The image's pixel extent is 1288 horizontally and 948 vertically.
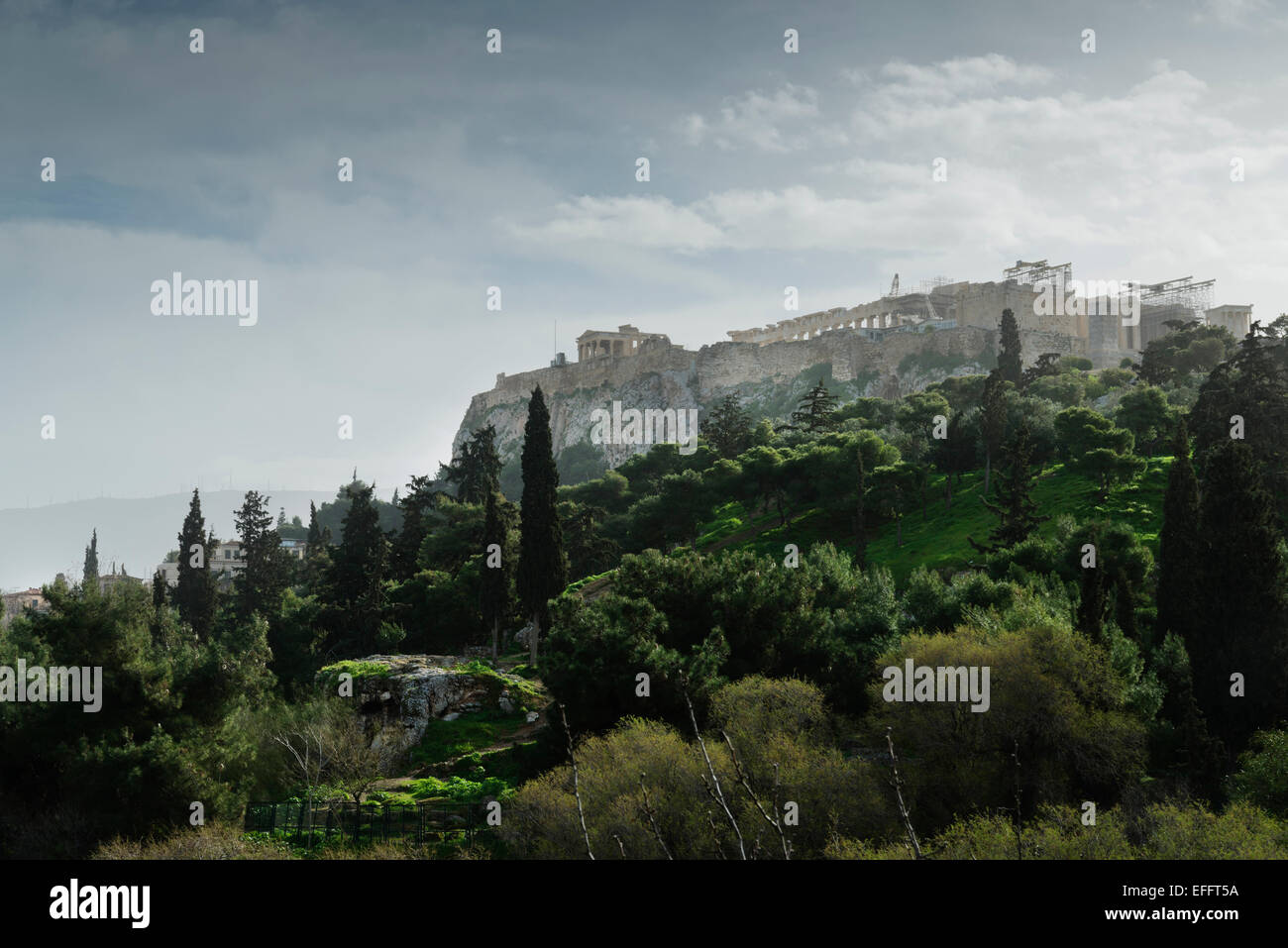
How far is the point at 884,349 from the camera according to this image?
301ft

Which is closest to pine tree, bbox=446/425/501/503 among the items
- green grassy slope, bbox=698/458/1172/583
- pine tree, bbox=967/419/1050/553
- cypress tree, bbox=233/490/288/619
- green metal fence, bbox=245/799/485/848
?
cypress tree, bbox=233/490/288/619

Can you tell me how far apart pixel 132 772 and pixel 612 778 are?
11.6 m

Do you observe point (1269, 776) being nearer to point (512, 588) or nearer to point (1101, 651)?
point (1101, 651)

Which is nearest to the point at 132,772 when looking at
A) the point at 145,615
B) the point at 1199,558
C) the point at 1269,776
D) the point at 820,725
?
the point at 145,615

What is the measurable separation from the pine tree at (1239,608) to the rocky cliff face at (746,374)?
204ft

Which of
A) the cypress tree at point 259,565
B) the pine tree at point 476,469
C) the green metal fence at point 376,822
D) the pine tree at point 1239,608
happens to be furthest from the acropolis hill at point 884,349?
the green metal fence at point 376,822

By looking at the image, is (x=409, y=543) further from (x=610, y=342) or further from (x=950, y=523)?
(x=610, y=342)

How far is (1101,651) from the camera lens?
22.1m

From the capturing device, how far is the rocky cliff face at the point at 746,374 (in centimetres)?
8844

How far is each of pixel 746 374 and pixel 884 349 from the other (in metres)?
14.9

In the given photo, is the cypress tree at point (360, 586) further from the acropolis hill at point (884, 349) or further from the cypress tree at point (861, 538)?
the acropolis hill at point (884, 349)

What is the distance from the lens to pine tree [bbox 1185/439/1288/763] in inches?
894

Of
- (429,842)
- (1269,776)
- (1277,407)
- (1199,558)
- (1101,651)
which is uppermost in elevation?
(1277,407)

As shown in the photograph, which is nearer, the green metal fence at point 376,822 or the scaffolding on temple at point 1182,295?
the green metal fence at point 376,822
